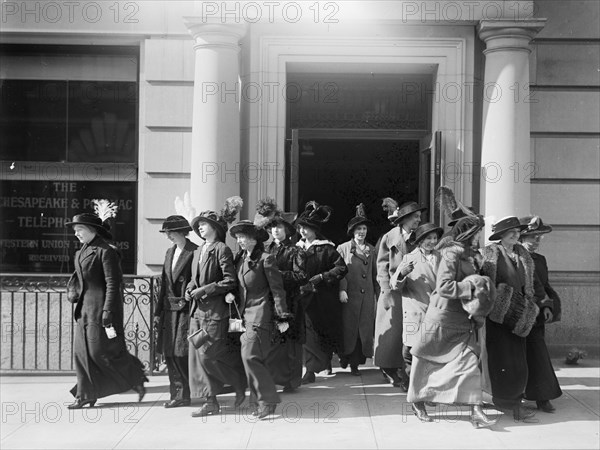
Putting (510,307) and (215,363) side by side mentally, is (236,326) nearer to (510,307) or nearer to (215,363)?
(215,363)

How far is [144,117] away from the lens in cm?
1148

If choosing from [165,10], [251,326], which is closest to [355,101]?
[165,10]

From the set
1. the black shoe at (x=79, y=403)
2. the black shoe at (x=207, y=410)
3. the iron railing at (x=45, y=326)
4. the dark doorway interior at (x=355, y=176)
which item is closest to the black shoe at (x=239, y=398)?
the black shoe at (x=207, y=410)

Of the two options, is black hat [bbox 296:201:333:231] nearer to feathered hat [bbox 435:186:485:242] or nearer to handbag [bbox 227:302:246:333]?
feathered hat [bbox 435:186:485:242]

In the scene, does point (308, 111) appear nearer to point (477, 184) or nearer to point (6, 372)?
point (477, 184)

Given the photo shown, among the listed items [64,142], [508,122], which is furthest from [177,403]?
[508,122]

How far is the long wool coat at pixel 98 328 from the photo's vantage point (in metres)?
8.16

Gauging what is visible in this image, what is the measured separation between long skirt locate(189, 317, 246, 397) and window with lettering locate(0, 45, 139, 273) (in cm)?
396

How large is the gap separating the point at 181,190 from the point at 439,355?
5065 mm

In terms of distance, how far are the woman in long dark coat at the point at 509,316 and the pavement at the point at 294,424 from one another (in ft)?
1.09

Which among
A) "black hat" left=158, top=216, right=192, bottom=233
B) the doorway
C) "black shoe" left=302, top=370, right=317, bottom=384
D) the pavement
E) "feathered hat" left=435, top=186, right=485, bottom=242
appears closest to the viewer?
the pavement

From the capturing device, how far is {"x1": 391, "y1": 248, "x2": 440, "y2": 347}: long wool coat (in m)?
8.05

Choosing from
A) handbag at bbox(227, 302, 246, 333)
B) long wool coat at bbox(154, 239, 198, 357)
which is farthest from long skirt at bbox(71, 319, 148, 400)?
handbag at bbox(227, 302, 246, 333)

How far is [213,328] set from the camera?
7.93 m
